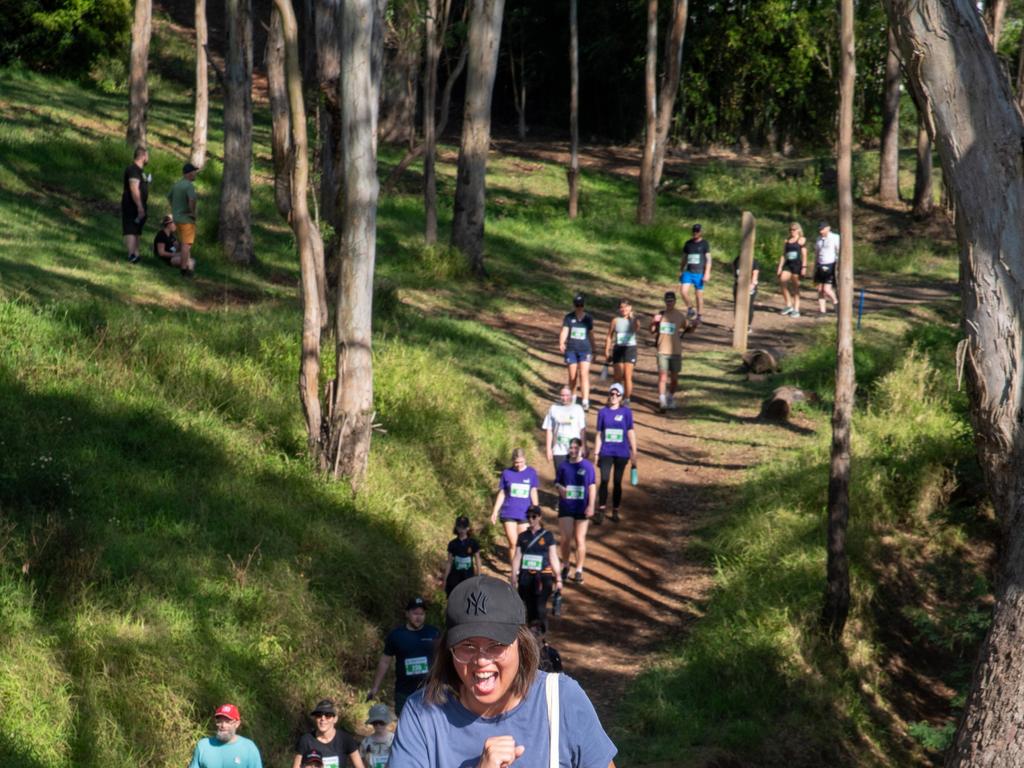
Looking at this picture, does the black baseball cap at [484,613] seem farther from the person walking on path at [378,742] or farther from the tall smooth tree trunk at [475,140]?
the tall smooth tree trunk at [475,140]

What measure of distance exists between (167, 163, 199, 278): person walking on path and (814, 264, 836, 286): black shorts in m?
11.9

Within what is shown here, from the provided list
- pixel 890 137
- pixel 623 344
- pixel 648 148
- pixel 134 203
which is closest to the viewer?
pixel 623 344

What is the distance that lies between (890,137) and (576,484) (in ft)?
84.4

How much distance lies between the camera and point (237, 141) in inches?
851

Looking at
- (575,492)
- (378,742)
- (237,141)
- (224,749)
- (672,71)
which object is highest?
(672,71)

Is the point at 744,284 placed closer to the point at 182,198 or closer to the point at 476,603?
the point at 182,198

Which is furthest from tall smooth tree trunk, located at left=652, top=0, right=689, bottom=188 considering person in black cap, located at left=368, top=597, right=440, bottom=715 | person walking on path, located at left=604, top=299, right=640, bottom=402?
person in black cap, located at left=368, top=597, right=440, bottom=715

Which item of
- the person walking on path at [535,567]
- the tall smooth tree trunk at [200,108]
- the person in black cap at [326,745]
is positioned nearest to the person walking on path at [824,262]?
the tall smooth tree trunk at [200,108]

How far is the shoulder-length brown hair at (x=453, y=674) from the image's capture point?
3.40 meters

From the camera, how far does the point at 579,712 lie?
341 centimetres

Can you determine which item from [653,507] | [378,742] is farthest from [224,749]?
[653,507]

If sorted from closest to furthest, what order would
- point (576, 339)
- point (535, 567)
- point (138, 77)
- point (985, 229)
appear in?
point (985, 229) → point (535, 567) → point (576, 339) → point (138, 77)

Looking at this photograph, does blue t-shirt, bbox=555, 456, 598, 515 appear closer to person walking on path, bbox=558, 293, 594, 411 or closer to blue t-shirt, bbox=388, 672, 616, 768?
person walking on path, bbox=558, 293, 594, 411

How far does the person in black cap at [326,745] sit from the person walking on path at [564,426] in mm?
6026
